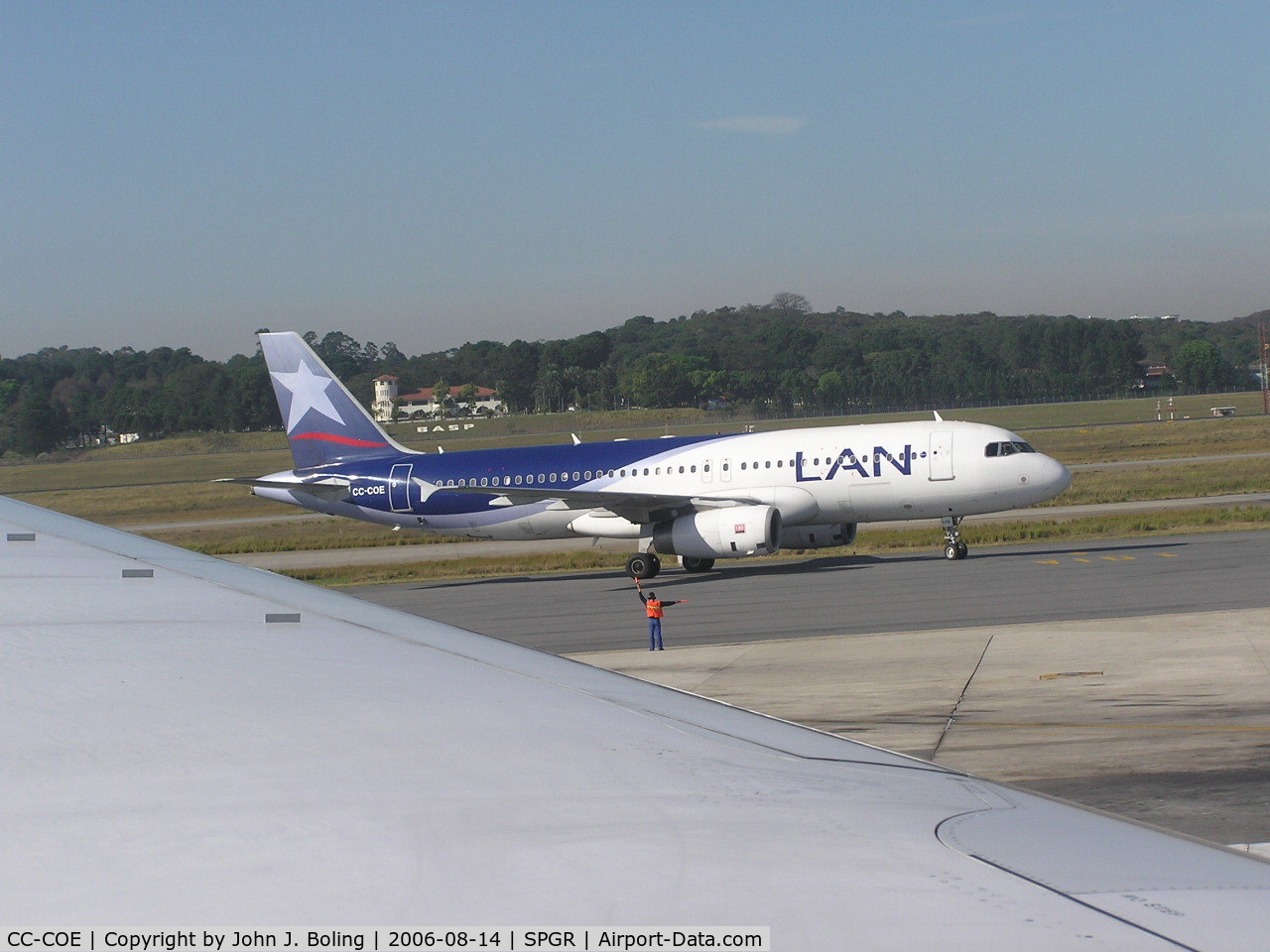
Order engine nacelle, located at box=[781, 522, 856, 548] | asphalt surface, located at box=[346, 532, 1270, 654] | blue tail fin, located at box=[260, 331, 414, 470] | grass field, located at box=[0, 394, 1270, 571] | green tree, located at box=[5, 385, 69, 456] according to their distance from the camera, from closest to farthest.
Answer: asphalt surface, located at box=[346, 532, 1270, 654] → engine nacelle, located at box=[781, 522, 856, 548] → blue tail fin, located at box=[260, 331, 414, 470] → grass field, located at box=[0, 394, 1270, 571] → green tree, located at box=[5, 385, 69, 456]

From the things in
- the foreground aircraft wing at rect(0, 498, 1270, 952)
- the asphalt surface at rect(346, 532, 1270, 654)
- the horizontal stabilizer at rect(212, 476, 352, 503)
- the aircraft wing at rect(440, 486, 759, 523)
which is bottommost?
the asphalt surface at rect(346, 532, 1270, 654)

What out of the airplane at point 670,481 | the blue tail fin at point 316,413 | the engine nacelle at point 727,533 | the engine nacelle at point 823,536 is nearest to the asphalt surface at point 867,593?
the engine nacelle at point 823,536

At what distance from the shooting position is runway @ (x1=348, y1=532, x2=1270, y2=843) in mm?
14078

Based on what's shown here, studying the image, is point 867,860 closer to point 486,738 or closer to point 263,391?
point 486,738

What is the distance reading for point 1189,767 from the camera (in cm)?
1376

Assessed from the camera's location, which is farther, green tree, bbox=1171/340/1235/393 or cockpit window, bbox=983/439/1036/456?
green tree, bbox=1171/340/1235/393

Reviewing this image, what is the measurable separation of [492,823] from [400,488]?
119 ft

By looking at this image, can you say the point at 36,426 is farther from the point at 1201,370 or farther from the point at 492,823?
the point at 1201,370

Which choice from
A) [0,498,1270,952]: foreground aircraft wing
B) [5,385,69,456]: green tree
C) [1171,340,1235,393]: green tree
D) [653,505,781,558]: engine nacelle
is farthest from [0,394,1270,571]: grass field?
[0,498,1270,952]: foreground aircraft wing

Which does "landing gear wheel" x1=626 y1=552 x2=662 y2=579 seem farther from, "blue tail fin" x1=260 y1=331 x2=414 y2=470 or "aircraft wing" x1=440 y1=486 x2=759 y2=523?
"blue tail fin" x1=260 y1=331 x2=414 y2=470

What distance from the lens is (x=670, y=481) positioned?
121ft

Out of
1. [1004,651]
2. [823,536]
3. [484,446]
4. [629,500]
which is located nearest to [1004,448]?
[823,536]

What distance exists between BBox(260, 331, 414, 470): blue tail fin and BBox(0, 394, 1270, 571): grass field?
8109 millimetres

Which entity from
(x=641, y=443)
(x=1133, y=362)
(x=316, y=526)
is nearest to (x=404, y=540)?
(x=316, y=526)
